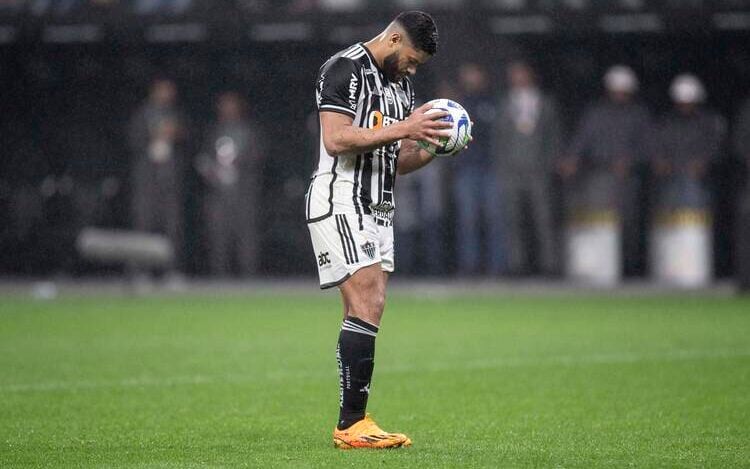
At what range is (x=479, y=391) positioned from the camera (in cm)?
1009

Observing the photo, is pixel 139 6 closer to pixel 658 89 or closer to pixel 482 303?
pixel 482 303

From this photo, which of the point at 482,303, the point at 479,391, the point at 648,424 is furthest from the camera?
the point at 482,303

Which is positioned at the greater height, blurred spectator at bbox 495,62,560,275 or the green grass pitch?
blurred spectator at bbox 495,62,560,275

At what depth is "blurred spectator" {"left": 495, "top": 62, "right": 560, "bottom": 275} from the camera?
66.9ft

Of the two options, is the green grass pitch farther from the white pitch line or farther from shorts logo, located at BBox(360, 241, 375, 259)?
shorts logo, located at BBox(360, 241, 375, 259)

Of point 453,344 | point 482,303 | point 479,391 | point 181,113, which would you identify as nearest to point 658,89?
point 482,303

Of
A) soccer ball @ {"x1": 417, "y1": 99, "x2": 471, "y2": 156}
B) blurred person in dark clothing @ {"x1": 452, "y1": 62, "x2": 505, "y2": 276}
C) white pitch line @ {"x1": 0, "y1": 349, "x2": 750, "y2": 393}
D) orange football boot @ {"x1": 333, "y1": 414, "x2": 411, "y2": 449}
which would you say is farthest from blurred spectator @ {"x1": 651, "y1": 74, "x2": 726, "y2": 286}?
orange football boot @ {"x1": 333, "y1": 414, "x2": 411, "y2": 449}

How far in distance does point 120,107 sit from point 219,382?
518 inches

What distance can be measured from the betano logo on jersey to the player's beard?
213mm

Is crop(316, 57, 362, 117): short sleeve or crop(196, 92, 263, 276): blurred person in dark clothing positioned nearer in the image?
crop(316, 57, 362, 117): short sleeve

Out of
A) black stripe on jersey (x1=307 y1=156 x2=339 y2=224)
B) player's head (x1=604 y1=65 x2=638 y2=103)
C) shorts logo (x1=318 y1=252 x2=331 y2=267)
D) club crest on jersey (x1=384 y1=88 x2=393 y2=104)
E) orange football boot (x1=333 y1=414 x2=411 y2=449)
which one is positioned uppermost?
player's head (x1=604 y1=65 x2=638 y2=103)

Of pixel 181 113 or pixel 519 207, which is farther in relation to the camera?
pixel 181 113

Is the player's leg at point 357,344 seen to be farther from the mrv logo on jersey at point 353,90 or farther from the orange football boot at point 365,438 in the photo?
the mrv logo on jersey at point 353,90

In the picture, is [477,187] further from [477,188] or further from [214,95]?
[214,95]
